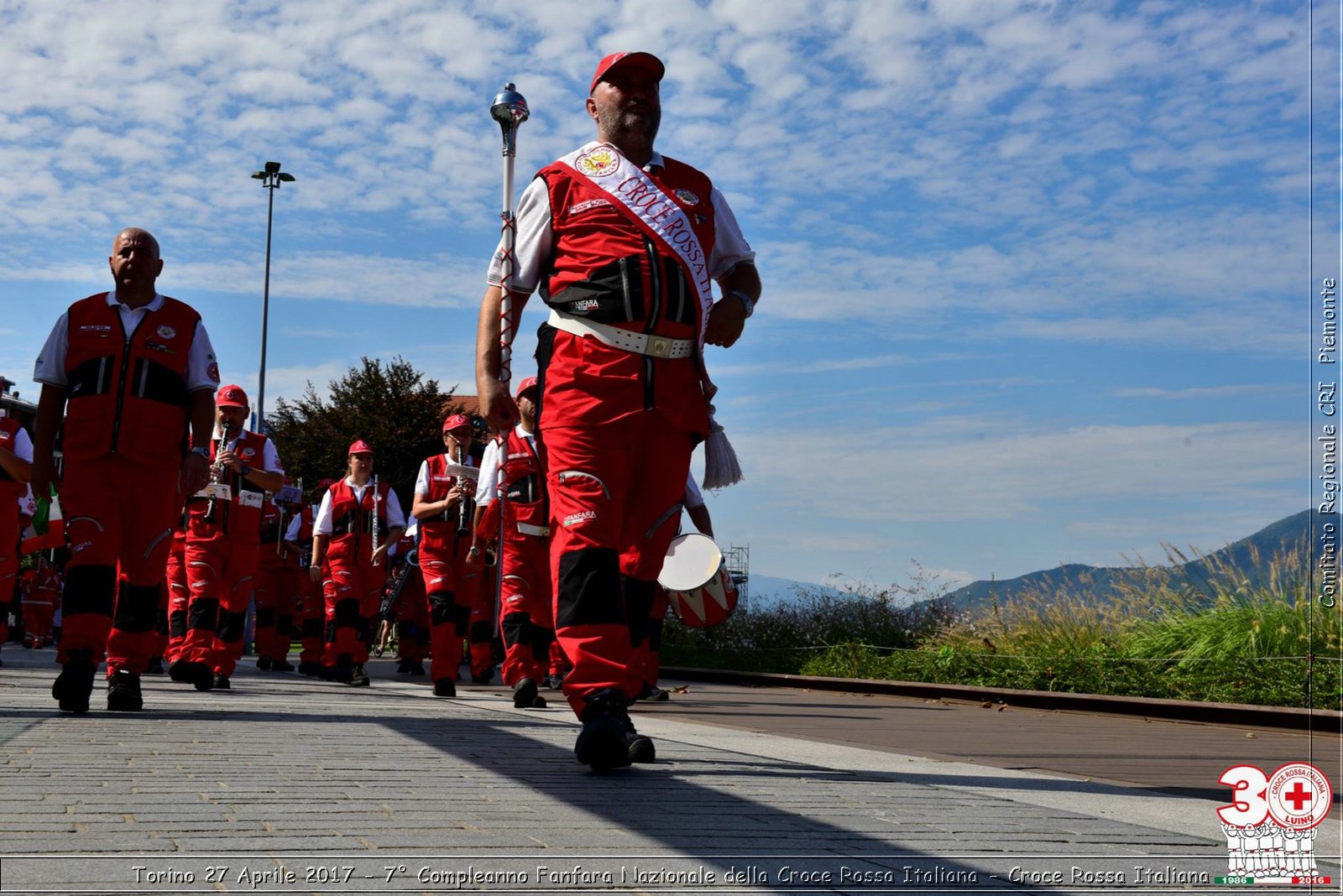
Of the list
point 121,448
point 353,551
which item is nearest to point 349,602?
point 353,551

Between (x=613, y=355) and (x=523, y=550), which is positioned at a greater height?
(x=613, y=355)

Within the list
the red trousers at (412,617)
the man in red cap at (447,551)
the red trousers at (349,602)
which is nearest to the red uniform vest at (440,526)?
the man in red cap at (447,551)

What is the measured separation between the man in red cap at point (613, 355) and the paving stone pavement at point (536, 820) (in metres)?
0.50

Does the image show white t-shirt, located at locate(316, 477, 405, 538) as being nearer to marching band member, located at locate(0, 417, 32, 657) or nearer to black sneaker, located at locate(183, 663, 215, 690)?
marching band member, located at locate(0, 417, 32, 657)

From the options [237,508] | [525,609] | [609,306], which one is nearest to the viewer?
[609,306]

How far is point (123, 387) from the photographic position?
276 inches

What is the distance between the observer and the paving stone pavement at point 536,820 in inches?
112

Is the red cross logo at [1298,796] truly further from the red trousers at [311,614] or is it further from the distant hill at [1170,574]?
the red trousers at [311,614]

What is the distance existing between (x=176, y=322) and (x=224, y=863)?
4.92 metres

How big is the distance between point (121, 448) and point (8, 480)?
540cm

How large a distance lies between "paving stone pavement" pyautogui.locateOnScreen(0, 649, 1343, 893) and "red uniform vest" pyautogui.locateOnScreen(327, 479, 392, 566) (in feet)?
22.8

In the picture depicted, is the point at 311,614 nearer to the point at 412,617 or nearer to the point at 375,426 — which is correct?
the point at 412,617

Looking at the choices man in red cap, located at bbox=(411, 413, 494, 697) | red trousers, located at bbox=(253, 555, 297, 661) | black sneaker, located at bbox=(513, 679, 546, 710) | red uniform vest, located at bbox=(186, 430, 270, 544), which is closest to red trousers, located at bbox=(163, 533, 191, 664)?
red uniform vest, located at bbox=(186, 430, 270, 544)

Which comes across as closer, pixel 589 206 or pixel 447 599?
pixel 589 206
